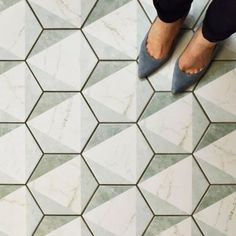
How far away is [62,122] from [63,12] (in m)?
0.26

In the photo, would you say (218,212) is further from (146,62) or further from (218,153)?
(146,62)

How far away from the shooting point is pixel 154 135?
3.64 feet

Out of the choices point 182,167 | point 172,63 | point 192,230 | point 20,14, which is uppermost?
point 20,14

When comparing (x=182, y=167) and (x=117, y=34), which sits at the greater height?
(x=117, y=34)

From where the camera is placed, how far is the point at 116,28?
114cm

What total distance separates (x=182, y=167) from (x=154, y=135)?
0.10 meters

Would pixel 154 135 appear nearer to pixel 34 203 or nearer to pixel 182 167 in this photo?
pixel 182 167

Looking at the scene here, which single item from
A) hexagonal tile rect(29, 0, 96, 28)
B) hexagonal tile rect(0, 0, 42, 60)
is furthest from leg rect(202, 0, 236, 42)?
hexagonal tile rect(0, 0, 42, 60)

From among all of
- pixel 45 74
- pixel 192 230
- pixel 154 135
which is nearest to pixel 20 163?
pixel 45 74

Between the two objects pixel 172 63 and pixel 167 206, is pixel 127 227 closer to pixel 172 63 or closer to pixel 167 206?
pixel 167 206

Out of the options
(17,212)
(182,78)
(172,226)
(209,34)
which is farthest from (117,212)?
(209,34)

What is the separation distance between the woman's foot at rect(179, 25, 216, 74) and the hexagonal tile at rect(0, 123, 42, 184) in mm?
386

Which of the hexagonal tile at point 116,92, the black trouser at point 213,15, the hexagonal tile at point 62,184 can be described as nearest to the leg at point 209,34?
the black trouser at point 213,15

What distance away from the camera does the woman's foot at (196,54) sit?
40.4 inches
